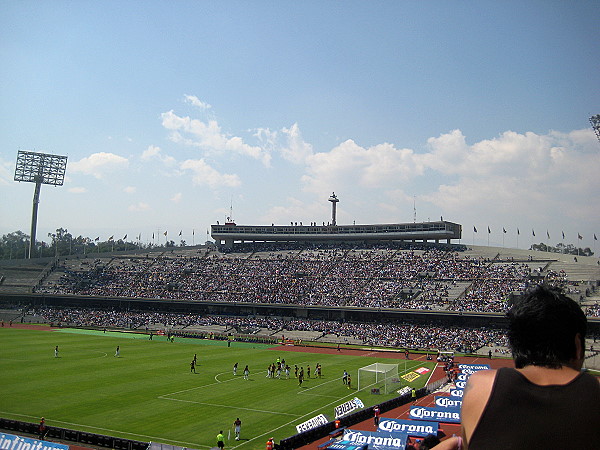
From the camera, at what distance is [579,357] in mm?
2670

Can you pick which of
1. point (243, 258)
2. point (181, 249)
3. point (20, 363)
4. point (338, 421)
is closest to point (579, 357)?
point (338, 421)

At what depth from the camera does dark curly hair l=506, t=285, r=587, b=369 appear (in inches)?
105

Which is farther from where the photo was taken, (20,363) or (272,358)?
(272,358)

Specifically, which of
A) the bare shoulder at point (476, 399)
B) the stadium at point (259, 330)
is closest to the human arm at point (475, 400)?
the bare shoulder at point (476, 399)

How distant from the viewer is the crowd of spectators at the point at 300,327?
211 feet

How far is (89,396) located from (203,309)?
51.6 metres

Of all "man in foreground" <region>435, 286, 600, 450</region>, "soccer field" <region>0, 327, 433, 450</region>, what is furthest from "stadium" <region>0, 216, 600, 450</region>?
"man in foreground" <region>435, 286, 600, 450</region>

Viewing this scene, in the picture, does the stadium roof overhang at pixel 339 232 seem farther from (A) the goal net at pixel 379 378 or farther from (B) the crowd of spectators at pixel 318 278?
(A) the goal net at pixel 379 378

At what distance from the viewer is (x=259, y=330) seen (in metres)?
77.1

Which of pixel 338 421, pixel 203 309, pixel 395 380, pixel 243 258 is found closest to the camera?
pixel 338 421

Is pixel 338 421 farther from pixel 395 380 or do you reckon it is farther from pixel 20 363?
pixel 20 363

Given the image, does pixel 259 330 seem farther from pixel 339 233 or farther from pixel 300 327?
pixel 339 233

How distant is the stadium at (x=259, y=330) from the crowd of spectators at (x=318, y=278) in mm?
358

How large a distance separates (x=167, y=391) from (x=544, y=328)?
129 ft
